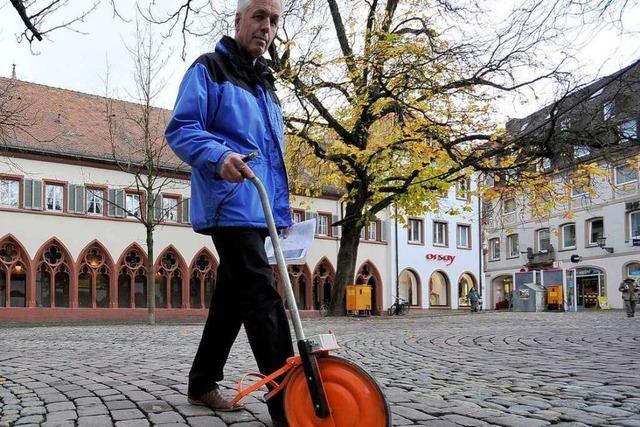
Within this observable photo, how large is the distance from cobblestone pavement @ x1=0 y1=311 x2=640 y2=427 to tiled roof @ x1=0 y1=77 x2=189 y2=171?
25125mm

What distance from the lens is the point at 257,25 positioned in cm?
341

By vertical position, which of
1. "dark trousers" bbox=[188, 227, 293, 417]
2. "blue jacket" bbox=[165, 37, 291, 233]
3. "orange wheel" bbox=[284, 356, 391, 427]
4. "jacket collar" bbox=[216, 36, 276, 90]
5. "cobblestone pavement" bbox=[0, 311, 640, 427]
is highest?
"jacket collar" bbox=[216, 36, 276, 90]

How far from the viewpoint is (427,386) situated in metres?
4.99

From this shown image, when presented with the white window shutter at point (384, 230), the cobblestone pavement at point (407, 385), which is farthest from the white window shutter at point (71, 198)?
the cobblestone pavement at point (407, 385)

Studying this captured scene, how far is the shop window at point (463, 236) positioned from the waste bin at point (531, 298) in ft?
40.7

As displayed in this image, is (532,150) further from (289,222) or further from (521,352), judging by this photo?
(289,222)

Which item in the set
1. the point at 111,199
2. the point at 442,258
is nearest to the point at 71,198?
the point at 111,199

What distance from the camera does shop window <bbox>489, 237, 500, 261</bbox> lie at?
56.2 meters

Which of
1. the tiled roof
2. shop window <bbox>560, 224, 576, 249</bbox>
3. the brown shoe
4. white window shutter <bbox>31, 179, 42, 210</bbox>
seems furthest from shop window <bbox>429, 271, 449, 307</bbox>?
the brown shoe

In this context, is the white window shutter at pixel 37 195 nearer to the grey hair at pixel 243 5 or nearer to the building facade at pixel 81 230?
the building facade at pixel 81 230

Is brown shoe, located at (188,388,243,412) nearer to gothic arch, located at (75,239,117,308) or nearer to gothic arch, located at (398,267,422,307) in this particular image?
gothic arch, located at (75,239,117,308)

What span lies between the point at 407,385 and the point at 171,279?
1227 inches

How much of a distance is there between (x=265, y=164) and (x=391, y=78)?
14354mm

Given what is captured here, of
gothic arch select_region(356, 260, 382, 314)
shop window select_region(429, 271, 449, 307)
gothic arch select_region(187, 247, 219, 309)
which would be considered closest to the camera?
gothic arch select_region(187, 247, 219, 309)
